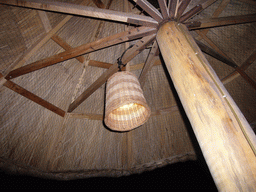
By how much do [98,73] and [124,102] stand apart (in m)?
2.04

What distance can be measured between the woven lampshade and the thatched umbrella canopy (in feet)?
1.30

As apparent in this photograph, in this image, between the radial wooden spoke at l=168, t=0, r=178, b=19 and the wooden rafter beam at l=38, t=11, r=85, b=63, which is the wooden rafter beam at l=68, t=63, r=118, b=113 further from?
the radial wooden spoke at l=168, t=0, r=178, b=19

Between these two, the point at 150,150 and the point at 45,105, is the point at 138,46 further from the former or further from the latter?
the point at 150,150

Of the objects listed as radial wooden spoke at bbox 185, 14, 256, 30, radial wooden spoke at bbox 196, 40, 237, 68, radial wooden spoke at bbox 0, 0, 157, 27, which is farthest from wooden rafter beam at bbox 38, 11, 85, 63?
radial wooden spoke at bbox 196, 40, 237, 68

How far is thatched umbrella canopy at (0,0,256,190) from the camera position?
1614mm

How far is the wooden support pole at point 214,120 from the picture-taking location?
71cm

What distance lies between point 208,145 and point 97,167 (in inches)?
114

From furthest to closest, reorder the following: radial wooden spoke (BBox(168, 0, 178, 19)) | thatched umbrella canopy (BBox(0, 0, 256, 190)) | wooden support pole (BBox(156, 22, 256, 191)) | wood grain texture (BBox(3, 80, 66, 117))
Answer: wood grain texture (BBox(3, 80, 66, 117))
thatched umbrella canopy (BBox(0, 0, 256, 190))
radial wooden spoke (BBox(168, 0, 178, 19))
wooden support pole (BBox(156, 22, 256, 191))

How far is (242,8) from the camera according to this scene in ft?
8.01

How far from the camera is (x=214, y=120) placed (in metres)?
0.87

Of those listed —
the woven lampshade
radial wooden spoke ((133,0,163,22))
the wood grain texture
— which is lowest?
the woven lampshade

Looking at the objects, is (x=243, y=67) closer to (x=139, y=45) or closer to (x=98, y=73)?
(x=139, y=45)

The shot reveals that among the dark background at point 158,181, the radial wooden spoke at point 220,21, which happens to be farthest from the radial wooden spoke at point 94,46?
the dark background at point 158,181

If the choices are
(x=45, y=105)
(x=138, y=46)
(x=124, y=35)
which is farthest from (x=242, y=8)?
(x=45, y=105)
